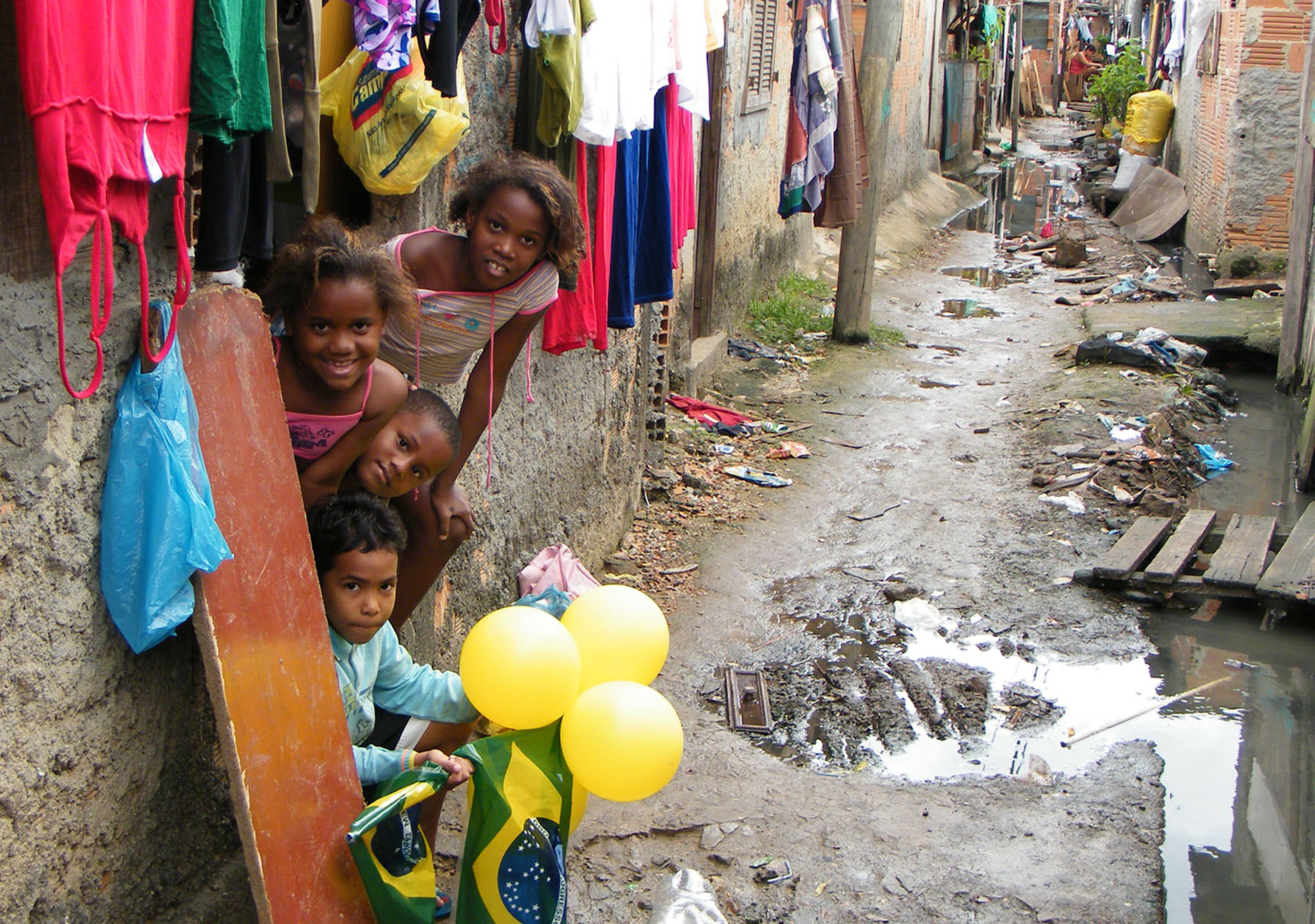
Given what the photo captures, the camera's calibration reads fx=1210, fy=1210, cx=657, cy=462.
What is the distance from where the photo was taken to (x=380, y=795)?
2268mm

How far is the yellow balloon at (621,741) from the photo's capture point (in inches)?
94.2

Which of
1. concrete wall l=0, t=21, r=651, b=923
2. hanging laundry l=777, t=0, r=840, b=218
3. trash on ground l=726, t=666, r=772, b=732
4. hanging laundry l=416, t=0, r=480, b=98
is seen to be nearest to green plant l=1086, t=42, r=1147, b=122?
hanging laundry l=777, t=0, r=840, b=218

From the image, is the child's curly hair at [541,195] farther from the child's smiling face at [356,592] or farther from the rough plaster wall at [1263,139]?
the rough plaster wall at [1263,139]

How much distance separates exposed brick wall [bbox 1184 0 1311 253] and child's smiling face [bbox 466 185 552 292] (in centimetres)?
972

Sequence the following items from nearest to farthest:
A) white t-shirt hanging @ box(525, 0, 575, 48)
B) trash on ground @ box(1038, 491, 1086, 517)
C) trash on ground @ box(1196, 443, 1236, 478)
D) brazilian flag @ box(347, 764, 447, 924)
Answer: brazilian flag @ box(347, 764, 447, 924)
white t-shirt hanging @ box(525, 0, 575, 48)
trash on ground @ box(1038, 491, 1086, 517)
trash on ground @ box(1196, 443, 1236, 478)

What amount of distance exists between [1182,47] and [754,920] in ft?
55.2

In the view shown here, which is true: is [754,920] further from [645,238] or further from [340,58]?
[645,238]

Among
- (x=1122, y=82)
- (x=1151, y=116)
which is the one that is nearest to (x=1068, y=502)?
(x=1151, y=116)

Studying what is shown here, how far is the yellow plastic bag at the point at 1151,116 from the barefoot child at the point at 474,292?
53.6ft

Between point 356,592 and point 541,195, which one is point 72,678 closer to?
point 356,592

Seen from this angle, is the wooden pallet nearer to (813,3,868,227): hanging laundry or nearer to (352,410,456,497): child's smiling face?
(813,3,868,227): hanging laundry

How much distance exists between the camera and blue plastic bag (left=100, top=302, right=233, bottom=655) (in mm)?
1965

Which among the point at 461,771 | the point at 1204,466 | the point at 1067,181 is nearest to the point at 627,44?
the point at 461,771

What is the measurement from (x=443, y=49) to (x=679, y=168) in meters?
2.40
